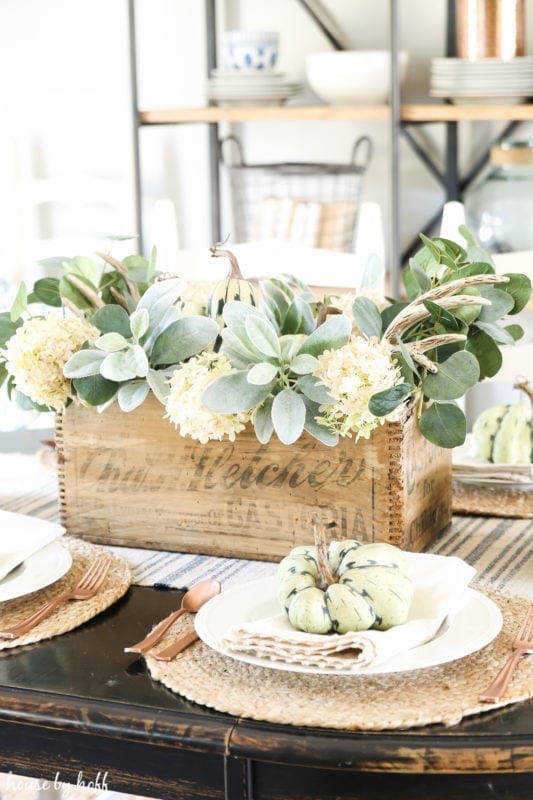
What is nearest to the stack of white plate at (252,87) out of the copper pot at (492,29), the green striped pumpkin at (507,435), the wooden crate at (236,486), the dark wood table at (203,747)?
the copper pot at (492,29)

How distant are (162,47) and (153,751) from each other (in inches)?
102

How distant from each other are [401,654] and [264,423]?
27 cm

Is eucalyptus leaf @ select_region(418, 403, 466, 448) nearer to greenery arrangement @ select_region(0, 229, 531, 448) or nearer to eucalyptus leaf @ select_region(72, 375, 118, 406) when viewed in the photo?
greenery arrangement @ select_region(0, 229, 531, 448)

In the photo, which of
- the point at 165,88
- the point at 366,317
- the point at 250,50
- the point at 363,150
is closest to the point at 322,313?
the point at 366,317

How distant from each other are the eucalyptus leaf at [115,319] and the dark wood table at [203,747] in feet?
1.08

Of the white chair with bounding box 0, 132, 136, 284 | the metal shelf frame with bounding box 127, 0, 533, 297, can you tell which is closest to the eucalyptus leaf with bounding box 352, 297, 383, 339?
the metal shelf frame with bounding box 127, 0, 533, 297

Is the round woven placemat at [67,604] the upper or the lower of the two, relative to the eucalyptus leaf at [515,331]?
lower

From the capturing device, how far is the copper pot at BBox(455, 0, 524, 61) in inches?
97.3

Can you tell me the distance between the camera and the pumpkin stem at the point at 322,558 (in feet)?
2.64

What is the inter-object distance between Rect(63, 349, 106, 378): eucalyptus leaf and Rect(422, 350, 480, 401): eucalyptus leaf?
29 centimetres

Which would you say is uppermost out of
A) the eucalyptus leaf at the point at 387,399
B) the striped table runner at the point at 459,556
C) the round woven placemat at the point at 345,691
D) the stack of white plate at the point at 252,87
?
the stack of white plate at the point at 252,87

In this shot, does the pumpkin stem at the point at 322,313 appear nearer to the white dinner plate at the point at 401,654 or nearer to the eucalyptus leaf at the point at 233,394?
the eucalyptus leaf at the point at 233,394

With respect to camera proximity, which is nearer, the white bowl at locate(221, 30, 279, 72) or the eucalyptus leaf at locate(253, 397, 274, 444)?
the eucalyptus leaf at locate(253, 397, 274, 444)

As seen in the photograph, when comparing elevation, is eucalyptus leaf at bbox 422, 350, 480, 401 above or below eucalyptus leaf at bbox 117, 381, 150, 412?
above
